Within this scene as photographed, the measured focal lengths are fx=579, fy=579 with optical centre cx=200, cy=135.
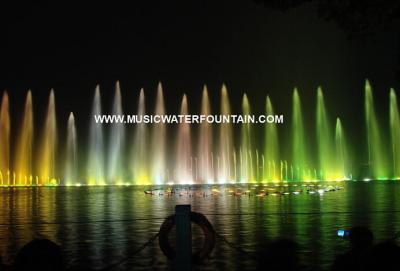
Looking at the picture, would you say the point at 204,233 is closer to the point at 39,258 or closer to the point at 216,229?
the point at 39,258

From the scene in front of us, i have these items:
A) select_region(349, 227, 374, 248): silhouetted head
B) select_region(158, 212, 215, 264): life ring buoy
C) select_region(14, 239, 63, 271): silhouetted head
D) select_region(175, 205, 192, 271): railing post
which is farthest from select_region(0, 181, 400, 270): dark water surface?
select_region(14, 239, 63, 271): silhouetted head

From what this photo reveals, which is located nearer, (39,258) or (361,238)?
(39,258)

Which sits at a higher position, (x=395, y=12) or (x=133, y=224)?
(x=395, y=12)

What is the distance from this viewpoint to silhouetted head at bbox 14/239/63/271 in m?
6.05

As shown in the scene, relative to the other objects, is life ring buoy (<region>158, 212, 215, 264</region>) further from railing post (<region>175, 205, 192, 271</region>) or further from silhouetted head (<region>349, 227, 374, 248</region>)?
silhouetted head (<region>349, 227, 374, 248</region>)

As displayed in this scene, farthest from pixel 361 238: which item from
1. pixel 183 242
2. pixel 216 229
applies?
pixel 216 229

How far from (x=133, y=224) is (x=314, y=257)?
7.54 m

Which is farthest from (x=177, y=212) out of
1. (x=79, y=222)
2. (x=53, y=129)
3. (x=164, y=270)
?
(x=53, y=129)

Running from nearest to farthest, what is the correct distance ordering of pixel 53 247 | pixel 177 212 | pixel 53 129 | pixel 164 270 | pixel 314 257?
pixel 53 247, pixel 177 212, pixel 164 270, pixel 314 257, pixel 53 129

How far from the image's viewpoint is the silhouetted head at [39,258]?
6047mm

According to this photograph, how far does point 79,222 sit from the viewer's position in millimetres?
17953

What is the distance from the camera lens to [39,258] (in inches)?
239

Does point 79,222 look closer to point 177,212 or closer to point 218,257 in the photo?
point 218,257

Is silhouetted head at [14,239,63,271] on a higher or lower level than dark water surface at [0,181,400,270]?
higher
